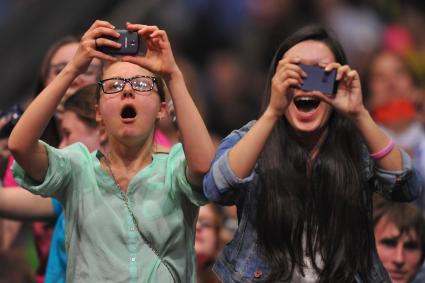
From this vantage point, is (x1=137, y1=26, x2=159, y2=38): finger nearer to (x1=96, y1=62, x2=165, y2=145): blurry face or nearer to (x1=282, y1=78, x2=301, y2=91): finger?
(x1=96, y1=62, x2=165, y2=145): blurry face

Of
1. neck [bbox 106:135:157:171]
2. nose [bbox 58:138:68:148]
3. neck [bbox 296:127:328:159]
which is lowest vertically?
nose [bbox 58:138:68:148]

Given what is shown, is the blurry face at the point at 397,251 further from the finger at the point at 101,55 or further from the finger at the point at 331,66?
the finger at the point at 101,55

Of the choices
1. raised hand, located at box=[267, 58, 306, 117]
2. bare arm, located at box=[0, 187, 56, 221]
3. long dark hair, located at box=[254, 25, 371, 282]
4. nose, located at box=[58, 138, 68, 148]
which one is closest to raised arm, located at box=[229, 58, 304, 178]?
raised hand, located at box=[267, 58, 306, 117]

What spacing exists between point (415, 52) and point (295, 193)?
226 inches

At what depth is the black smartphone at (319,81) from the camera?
4.86m

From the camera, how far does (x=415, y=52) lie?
1059 centimetres

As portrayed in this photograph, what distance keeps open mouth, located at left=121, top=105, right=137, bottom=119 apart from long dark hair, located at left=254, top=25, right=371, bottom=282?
1.66 ft

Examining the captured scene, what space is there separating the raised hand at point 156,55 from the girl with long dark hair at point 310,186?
0.35 meters

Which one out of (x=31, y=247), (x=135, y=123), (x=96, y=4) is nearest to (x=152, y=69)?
(x=135, y=123)

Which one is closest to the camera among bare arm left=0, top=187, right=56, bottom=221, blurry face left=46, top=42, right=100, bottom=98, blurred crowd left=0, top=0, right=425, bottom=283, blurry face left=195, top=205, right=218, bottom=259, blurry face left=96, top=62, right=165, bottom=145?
blurry face left=96, top=62, right=165, bottom=145

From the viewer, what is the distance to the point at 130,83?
5.20m

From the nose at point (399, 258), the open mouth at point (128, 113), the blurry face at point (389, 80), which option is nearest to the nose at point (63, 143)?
the open mouth at point (128, 113)

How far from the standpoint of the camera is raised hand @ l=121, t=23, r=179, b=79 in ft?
16.3

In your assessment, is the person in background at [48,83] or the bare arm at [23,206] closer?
the bare arm at [23,206]
